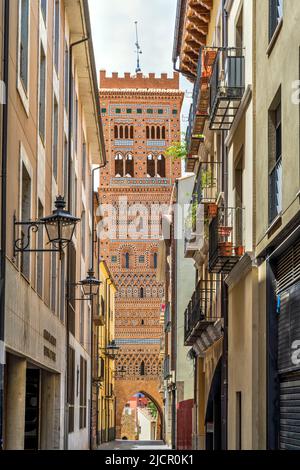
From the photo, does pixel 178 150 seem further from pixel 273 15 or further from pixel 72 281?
pixel 273 15

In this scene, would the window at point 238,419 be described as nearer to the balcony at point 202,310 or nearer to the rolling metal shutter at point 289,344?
the rolling metal shutter at point 289,344

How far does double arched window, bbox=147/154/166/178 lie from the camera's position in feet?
312

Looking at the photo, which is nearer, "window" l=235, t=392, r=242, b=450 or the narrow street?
"window" l=235, t=392, r=242, b=450

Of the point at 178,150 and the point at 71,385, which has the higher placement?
the point at 178,150

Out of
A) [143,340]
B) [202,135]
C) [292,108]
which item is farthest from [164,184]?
[292,108]

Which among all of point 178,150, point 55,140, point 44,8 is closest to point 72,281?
point 178,150

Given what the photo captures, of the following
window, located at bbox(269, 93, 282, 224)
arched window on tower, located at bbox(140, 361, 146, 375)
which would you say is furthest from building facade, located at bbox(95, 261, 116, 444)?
window, located at bbox(269, 93, 282, 224)

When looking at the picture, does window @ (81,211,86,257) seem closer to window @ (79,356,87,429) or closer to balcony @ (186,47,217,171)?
window @ (79,356,87,429)

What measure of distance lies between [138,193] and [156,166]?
3565 millimetres

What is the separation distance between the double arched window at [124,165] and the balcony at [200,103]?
67.0m

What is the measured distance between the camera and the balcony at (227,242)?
17.0m

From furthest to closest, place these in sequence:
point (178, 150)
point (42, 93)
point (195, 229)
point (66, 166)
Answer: point (178, 150) → point (66, 166) → point (195, 229) → point (42, 93)

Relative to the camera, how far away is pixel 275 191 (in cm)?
1379

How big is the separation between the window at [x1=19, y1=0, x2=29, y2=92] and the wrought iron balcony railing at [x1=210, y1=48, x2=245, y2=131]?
302 centimetres
